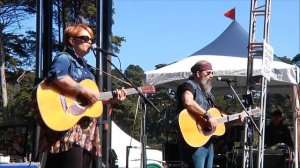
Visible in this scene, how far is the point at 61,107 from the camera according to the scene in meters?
3.78

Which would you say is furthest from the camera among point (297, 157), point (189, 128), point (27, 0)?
point (27, 0)

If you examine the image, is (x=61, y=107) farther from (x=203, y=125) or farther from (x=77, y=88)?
(x=203, y=125)

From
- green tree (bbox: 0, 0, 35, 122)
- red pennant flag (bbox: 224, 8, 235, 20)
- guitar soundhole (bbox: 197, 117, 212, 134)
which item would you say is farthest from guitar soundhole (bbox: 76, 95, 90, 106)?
green tree (bbox: 0, 0, 35, 122)

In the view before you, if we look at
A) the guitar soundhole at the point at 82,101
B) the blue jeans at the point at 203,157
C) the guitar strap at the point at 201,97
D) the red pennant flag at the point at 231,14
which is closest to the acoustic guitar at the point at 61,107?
the guitar soundhole at the point at 82,101

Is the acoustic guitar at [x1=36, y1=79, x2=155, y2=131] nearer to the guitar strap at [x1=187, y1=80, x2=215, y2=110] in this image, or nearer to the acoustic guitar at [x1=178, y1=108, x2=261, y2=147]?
the acoustic guitar at [x1=178, y1=108, x2=261, y2=147]

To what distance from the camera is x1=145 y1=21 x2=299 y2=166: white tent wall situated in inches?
388

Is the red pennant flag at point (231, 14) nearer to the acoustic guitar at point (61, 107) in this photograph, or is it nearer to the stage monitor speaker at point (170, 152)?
the stage monitor speaker at point (170, 152)

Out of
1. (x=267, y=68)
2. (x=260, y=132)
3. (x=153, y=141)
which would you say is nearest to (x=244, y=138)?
(x=260, y=132)

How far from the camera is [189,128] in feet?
17.5

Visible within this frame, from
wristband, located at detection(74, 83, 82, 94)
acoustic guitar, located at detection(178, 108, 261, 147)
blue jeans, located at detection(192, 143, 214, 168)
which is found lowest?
blue jeans, located at detection(192, 143, 214, 168)

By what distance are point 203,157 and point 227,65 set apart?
5.77 meters

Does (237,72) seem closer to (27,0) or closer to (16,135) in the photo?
(16,135)

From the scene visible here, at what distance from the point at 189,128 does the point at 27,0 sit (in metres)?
19.7

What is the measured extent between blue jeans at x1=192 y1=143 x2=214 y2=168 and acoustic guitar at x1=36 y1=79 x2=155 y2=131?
1462mm
